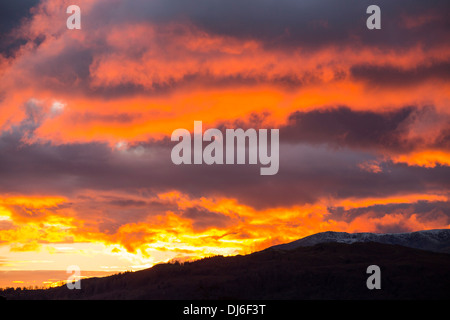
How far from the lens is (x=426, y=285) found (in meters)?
127

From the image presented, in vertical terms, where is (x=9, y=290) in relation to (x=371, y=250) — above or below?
below

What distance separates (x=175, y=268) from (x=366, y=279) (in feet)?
167

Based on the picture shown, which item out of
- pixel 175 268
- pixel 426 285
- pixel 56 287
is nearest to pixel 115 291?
pixel 175 268

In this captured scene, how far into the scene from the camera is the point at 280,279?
136125mm

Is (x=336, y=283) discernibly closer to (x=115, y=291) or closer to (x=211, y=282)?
(x=211, y=282)

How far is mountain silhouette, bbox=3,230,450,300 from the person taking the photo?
12419 centimetres

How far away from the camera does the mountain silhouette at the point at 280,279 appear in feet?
407
